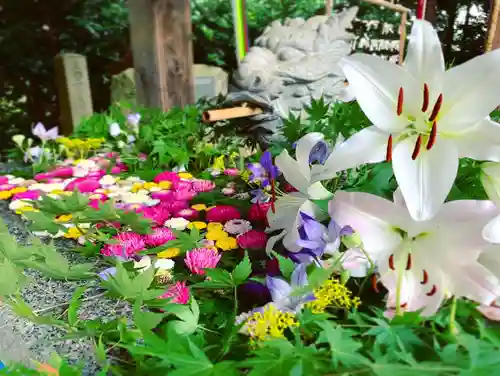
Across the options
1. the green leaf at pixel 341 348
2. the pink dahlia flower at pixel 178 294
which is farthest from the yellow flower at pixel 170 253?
the green leaf at pixel 341 348

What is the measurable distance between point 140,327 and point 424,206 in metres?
0.27

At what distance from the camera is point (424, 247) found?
41cm

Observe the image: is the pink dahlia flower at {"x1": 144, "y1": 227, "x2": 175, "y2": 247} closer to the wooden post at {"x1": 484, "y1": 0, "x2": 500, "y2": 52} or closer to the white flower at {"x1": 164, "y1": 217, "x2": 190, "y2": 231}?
the white flower at {"x1": 164, "y1": 217, "x2": 190, "y2": 231}

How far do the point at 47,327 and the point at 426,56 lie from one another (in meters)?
0.50

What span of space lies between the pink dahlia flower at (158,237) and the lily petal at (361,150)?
16.7 inches

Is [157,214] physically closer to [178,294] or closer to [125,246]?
[125,246]

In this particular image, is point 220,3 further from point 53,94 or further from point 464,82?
point 464,82

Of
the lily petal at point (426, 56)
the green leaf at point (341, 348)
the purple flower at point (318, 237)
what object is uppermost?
the lily petal at point (426, 56)

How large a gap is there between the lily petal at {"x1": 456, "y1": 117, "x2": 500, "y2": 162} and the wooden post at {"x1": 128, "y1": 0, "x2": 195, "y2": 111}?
1.93 meters

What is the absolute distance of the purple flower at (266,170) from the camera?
2.10 ft

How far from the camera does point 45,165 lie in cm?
141

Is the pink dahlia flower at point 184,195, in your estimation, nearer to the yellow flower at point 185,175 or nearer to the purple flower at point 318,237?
the yellow flower at point 185,175

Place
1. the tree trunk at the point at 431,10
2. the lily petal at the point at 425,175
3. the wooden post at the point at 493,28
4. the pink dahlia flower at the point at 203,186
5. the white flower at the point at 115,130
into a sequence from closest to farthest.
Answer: the lily petal at the point at 425,175
the wooden post at the point at 493,28
the pink dahlia flower at the point at 203,186
the white flower at the point at 115,130
the tree trunk at the point at 431,10

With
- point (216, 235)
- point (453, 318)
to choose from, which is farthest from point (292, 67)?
point (453, 318)
